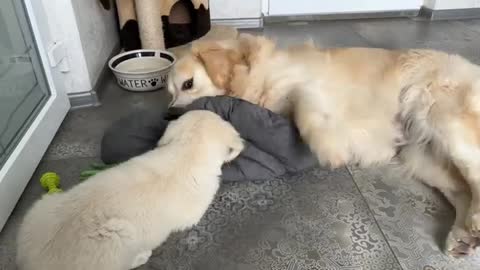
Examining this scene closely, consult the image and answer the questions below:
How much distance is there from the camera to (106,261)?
1.03 metres

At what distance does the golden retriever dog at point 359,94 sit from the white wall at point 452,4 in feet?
7.07

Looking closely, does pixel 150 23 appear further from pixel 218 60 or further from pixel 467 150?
pixel 467 150

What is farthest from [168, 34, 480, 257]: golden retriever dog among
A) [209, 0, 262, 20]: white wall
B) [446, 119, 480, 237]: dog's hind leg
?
[209, 0, 262, 20]: white wall

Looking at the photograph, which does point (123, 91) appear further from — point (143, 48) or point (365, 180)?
point (365, 180)

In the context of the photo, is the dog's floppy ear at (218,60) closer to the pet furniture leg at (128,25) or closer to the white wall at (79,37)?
the white wall at (79,37)

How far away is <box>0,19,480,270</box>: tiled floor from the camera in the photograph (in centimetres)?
127

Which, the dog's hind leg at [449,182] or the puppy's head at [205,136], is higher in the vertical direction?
the puppy's head at [205,136]

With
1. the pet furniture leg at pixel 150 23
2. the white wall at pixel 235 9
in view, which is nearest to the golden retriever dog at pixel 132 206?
the pet furniture leg at pixel 150 23

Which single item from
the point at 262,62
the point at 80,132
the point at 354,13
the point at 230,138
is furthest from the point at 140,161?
the point at 354,13

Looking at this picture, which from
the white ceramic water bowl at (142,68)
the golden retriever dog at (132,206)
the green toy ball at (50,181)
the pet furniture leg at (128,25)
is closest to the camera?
the golden retriever dog at (132,206)

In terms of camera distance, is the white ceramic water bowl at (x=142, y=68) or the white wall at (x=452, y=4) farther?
the white wall at (x=452, y=4)

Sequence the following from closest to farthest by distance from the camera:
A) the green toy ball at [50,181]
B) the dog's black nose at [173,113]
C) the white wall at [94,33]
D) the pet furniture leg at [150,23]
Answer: the green toy ball at [50,181], the dog's black nose at [173,113], the white wall at [94,33], the pet furniture leg at [150,23]

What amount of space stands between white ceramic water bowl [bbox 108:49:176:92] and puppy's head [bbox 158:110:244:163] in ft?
3.32

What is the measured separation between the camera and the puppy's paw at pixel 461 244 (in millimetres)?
1264
